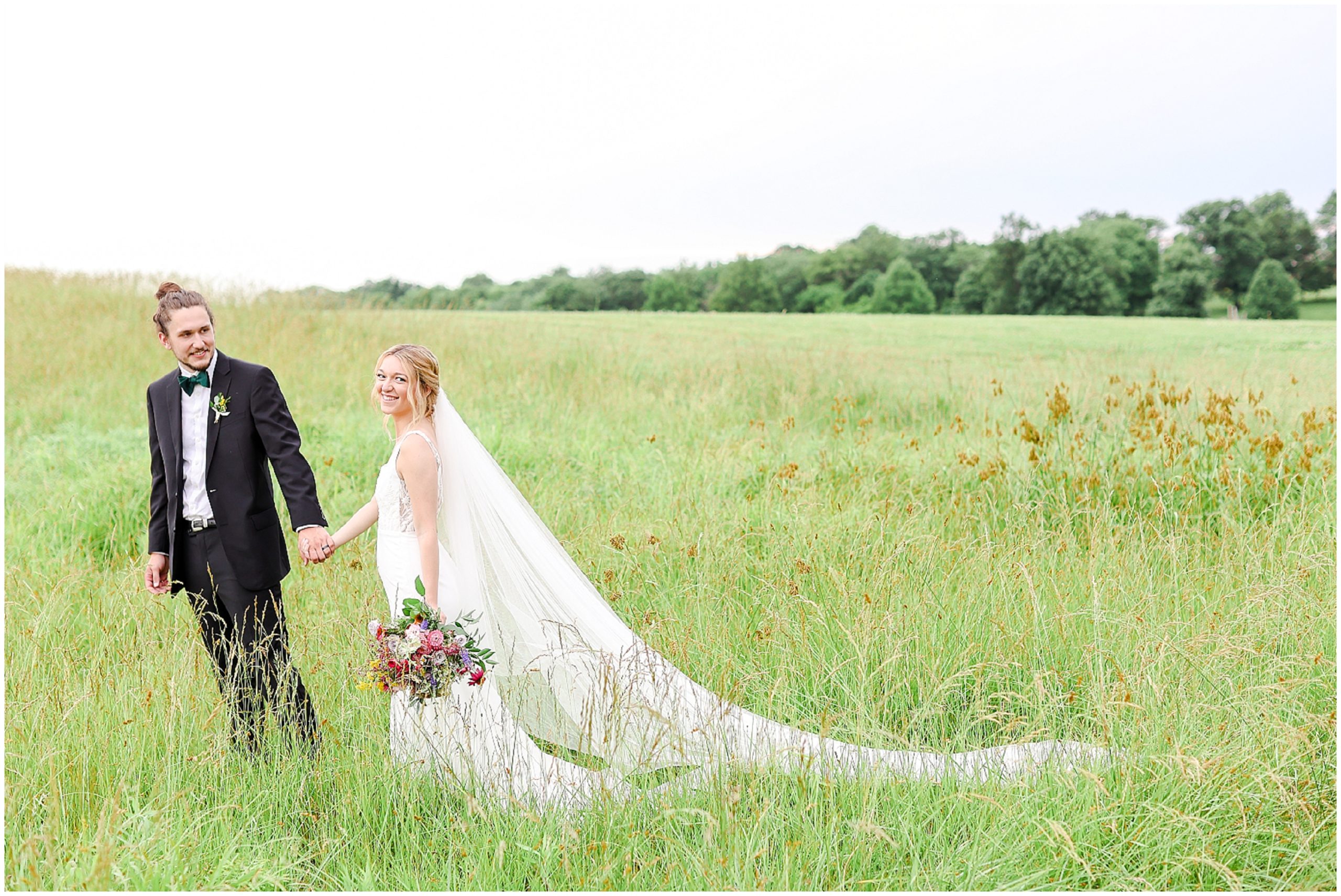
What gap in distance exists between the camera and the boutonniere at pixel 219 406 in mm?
3357

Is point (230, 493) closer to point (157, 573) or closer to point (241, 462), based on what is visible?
point (241, 462)

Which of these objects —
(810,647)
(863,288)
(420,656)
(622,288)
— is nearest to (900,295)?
(863,288)

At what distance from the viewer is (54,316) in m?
12.7

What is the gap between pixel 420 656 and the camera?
2.98 meters

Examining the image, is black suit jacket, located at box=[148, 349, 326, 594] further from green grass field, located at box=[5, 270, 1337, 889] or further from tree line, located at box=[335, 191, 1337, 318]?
tree line, located at box=[335, 191, 1337, 318]

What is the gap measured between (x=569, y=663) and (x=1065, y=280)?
48.4 meters

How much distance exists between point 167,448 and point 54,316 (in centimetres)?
1202

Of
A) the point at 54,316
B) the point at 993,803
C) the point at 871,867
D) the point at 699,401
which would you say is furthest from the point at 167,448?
the point at 54,316

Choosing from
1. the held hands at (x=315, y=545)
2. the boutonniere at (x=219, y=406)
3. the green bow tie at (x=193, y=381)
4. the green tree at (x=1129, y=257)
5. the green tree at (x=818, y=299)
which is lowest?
the held hands at (x=315, y=545)

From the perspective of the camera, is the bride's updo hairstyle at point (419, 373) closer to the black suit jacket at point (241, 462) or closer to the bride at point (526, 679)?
the bride at point (526, 679)

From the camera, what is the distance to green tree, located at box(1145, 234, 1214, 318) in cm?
4400

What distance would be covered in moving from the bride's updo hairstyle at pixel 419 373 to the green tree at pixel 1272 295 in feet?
163

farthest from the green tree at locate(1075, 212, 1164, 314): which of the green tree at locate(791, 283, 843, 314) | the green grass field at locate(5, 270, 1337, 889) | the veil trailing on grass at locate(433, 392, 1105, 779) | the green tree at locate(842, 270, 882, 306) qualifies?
the veil trailing on grass at locate(433, 392, 1105, 779)

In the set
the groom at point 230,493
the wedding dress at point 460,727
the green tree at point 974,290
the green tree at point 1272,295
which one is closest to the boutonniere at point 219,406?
the groom at point 230,493
